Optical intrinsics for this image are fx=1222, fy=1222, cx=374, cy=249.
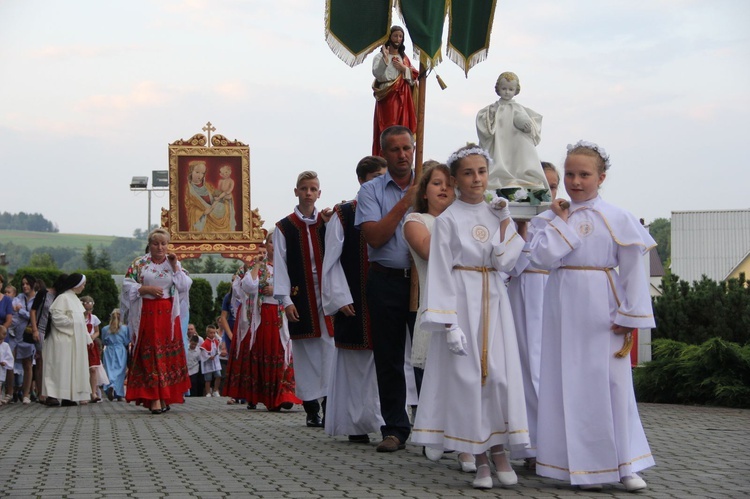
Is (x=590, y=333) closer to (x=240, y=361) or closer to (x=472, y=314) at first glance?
(x=472, y=314)

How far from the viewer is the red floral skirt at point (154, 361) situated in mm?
13273

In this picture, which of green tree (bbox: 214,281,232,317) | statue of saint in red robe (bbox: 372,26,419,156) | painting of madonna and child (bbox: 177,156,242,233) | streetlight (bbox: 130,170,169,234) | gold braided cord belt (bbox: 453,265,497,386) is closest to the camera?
gold braided cord belt (bbox: 453,265,497,386)

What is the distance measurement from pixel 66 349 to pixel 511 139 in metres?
8.08

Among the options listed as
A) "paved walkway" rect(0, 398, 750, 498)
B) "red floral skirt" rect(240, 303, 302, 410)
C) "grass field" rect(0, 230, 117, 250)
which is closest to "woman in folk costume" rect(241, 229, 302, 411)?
"red floral skirt" rect(240, 303, 302, 410)

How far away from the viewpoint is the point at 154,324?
13.3m

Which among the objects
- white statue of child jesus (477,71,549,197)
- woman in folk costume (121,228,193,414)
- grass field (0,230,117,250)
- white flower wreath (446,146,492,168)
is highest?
grass field (0,230,117,250)

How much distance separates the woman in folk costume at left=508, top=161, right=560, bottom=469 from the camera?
701 centimetres

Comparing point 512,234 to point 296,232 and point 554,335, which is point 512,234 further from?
point 296,232

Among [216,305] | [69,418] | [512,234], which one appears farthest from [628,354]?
[216,305]

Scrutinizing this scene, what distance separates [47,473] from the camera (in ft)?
22.9

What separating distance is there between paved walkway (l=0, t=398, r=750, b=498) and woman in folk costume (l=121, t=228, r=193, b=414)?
5.61 feet

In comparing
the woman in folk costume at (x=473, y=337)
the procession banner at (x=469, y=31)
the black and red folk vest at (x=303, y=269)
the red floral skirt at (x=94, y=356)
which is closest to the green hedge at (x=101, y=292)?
the red floral skirt at (x=94, y=356)

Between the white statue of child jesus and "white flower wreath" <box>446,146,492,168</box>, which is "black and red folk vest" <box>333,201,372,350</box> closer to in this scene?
"white flower wreath" <box>446,146,492,168</box>

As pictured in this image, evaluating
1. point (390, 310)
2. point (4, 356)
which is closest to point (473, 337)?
point (390, 310)
